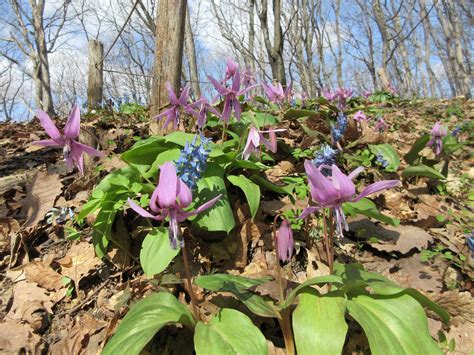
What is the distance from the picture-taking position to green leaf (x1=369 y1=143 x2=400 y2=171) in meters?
3.07

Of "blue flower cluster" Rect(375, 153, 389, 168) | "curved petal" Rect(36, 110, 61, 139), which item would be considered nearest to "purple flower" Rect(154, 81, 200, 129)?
"curved petal" Rect(36, 110, 61, 139)

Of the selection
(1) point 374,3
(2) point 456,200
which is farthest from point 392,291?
(1) point 374,3

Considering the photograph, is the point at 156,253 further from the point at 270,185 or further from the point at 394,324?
the point at 394,324

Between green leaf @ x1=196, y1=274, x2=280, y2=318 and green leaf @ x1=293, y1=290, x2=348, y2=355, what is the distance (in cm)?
15

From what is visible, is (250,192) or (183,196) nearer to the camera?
(183,196)

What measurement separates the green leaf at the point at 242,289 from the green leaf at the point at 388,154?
6.38 feet

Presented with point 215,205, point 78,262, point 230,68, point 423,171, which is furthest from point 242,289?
point 423,171

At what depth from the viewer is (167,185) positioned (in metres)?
1.22

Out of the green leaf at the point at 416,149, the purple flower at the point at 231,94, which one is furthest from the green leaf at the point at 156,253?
the green leaf at the point at 416,149

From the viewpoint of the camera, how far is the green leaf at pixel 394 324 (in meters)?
1.24

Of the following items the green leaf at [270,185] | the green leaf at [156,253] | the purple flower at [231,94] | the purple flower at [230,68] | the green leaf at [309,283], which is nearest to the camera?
the green leaf at [309,283]

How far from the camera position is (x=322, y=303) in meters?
1.39

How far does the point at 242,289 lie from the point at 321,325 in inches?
15.9

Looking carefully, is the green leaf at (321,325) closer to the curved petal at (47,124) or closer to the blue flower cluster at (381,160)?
the curved petal at (47,124)
